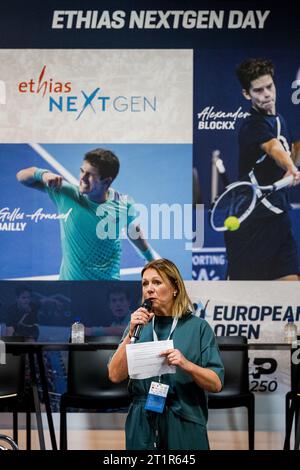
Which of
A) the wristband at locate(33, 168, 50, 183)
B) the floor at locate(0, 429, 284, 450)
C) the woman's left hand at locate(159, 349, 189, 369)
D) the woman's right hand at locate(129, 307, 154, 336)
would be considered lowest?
the floor at locate(0, 429, 284, 450)

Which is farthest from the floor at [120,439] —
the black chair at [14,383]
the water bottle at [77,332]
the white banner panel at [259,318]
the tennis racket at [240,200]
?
the tennis racket at [240,200]

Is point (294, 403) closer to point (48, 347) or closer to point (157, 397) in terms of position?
point (48, 347)

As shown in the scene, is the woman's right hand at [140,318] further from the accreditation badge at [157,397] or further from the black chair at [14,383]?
the black chair at [14,383]

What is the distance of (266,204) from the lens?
22.4 ft

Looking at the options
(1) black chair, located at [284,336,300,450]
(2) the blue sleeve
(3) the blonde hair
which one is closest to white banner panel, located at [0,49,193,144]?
(2) the blue sleeve

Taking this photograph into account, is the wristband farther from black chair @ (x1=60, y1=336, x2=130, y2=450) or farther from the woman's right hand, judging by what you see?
the woman's right hand

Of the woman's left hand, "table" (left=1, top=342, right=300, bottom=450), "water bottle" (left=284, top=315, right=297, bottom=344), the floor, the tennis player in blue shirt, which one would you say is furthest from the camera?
the tennis player in blue shirt

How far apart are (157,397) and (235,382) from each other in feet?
10.9

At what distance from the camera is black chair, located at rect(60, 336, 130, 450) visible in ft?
19.5

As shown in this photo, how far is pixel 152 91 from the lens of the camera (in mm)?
6879

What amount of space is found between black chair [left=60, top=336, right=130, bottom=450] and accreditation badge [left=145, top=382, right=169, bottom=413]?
9.64 ft

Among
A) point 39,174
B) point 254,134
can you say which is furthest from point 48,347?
point 254,134

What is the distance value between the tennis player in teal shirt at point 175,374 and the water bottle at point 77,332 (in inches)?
124

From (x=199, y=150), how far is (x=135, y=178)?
626mm
